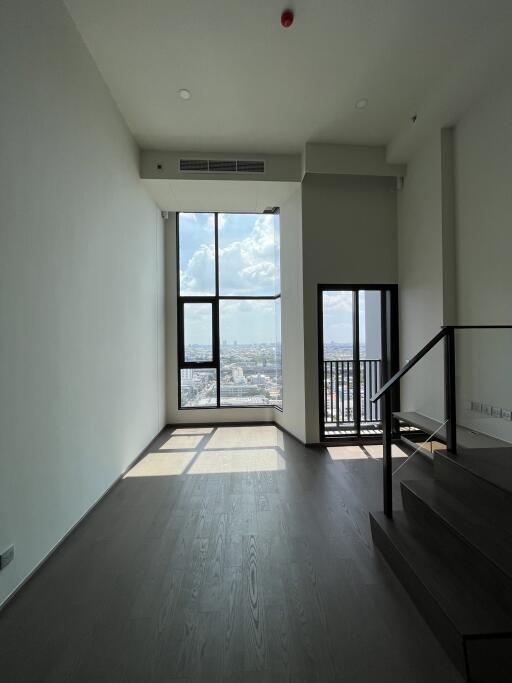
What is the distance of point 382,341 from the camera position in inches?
193

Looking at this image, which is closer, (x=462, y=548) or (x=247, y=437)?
(x=462, y=548)

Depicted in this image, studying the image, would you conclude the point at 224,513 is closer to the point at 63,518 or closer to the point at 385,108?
the point at 63,518

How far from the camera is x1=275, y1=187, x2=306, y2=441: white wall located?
4.68 m

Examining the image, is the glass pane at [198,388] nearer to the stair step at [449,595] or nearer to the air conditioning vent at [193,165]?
the air conditioning vent at [193,165]

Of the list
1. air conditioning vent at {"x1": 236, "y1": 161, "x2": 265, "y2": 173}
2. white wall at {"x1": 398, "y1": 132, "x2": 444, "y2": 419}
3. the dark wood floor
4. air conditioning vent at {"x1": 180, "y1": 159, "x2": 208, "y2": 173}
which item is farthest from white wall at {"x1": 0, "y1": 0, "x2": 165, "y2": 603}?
white wall at {"x1": 398, "y1": 132, "x2": 444, "y2": 419}

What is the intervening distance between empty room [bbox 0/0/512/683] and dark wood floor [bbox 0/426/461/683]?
14 mm

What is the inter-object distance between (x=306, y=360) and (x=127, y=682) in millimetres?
3586

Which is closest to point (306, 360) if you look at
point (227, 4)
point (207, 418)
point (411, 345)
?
point (411, 345)

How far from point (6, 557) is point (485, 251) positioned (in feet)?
14.4

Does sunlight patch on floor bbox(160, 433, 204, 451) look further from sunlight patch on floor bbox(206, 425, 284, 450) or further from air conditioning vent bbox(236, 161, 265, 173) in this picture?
air conditioning vent bbox(236, 161, 265, 173)

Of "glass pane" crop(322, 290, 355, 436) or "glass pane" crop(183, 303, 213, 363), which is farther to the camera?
"glass pane" crop(183, 303, 213, 363)

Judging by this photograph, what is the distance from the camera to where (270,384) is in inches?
232

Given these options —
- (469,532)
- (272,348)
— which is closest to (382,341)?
(272,348)

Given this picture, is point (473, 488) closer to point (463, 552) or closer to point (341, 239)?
point (463, 552)
